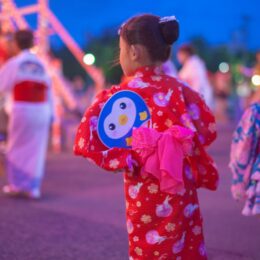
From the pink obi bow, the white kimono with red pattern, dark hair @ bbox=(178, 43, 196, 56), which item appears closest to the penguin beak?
the pink obi bow

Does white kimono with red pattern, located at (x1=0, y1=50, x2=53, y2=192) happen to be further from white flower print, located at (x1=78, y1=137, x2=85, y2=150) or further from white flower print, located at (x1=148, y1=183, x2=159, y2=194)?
white flower print, located at (x1=148, y1=183, x2=159, y2=194)

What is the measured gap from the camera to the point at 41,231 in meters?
5.30

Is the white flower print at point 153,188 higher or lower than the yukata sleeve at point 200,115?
lower

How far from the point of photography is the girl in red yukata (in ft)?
10.5

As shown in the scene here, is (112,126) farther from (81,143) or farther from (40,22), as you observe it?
(40,22)

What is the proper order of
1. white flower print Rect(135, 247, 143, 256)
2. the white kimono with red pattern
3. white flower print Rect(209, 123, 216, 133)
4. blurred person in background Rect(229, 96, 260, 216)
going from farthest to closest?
the white kimono with red pattern, blurred person in background Rect(229, 96, 260, 216), white flower print Rect(209, 123, 216, 133), white flower print Rect(135, 247, 143, 256)

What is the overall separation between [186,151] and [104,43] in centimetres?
7166

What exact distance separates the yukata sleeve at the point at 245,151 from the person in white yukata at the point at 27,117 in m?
3.25

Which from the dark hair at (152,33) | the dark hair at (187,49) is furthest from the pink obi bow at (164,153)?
the dark hair at (187,49)

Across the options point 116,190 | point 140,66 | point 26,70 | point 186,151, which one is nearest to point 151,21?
point 140,66

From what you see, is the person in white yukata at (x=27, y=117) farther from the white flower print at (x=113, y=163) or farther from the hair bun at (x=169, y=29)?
the white flower print at (x=113, y=163)

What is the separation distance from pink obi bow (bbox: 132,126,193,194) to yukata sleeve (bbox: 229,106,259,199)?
1.22 metres

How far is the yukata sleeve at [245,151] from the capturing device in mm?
4336

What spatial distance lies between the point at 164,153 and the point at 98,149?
1.15 feet
